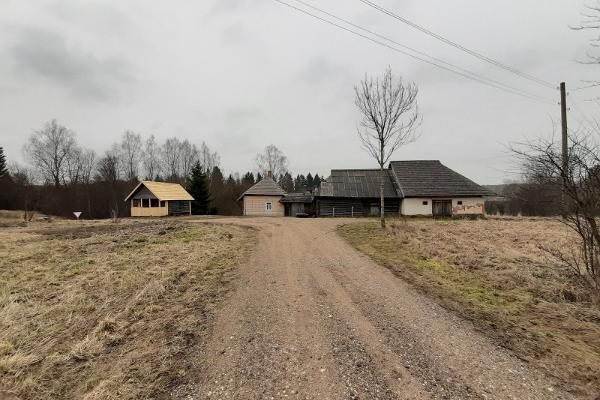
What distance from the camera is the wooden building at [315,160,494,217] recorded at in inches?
1218

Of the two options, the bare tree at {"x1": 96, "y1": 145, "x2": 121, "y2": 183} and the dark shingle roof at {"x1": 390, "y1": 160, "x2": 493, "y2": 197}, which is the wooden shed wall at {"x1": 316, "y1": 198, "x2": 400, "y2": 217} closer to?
the dark shingle roof at {"x1": 390, "y1": 160, "x2": 493, "y2": 197}

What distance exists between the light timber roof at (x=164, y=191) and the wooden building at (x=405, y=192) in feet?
60.4

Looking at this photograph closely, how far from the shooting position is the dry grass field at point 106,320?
3.71 m

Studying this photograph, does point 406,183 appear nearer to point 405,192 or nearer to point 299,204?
point 405,192

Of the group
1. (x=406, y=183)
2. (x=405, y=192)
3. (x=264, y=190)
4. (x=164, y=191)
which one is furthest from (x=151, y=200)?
(x=406, y=183)

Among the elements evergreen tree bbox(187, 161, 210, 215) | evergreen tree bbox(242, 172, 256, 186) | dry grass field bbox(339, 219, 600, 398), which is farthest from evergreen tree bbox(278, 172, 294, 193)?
dry grass field bbox(339, 219, 600, 398)

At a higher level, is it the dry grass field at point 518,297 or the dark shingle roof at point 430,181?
the dark shingle roof at point 430,181

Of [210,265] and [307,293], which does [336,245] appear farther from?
[307,293]

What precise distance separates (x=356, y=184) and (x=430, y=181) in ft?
24.1

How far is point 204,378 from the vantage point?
12.1ft

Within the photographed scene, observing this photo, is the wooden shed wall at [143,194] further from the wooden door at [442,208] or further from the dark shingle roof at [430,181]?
the wooden door at [442,208]

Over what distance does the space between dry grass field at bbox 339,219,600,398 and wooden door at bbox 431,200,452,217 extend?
1901cm

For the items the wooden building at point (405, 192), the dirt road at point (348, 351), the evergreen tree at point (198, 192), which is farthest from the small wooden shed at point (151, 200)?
the dirt road at point (348, 351)

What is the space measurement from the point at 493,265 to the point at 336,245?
17.5 feet
